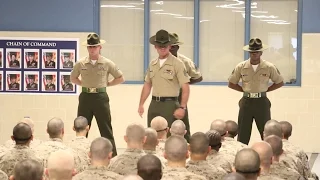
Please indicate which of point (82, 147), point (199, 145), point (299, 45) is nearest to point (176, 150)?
point (199, 145)

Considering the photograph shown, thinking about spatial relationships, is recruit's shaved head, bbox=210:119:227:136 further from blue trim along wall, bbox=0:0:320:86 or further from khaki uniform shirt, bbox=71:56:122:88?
blue trim along wall, bbox=0:0:320:86

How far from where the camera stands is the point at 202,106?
11133 mm

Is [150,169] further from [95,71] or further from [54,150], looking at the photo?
[95,71]

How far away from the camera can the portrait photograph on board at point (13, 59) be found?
11328mm

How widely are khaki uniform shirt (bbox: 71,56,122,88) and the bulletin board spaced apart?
1.92 meters

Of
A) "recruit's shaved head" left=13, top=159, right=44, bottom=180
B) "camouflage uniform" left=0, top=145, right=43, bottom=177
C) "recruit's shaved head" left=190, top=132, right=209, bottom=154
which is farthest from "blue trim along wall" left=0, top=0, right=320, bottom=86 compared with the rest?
"recruit's shaved head" left=13, top=159, right=44, bottom=180

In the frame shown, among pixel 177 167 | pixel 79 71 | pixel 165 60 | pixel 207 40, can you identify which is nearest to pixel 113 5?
pixel 207 40

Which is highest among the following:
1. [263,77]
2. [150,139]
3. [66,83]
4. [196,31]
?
[196,31]

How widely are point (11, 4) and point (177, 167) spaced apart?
6.97m

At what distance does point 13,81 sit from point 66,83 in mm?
845

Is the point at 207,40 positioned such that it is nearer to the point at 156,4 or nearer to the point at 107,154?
the point at 156,4

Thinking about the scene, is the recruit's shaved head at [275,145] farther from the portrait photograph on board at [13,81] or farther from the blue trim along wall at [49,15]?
the portrait photograph on board at [13,81]

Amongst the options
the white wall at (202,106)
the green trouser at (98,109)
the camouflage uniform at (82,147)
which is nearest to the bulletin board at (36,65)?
the white wall at (202,106)

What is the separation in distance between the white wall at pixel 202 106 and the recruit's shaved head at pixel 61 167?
6617mm
